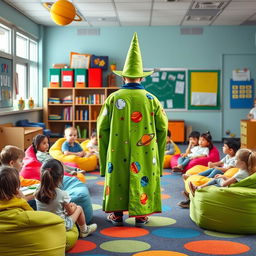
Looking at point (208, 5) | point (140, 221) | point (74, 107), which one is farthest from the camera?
point (74, 107)

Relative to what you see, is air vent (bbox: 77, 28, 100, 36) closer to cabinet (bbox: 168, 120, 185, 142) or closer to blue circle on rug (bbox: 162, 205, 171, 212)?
cabinet (bbox: 168, 120, 185, 142)

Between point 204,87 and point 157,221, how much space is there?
7690 millimetres

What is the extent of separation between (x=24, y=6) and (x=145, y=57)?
11.6ft

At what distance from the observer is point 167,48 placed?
11.7 meters

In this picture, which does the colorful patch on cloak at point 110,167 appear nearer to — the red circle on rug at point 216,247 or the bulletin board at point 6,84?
the red circle on rug at point 216,247

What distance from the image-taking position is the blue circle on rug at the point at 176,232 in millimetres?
3889

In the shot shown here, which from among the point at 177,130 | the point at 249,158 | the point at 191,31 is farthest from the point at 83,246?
the point at 191,31

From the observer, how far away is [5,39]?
9148 millimetres

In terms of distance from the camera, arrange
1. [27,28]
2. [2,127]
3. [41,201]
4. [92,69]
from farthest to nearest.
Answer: [92,69], [27,28], [2,127], [41,201]

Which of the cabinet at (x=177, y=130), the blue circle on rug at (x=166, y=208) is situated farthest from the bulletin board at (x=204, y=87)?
the blue circle on rug at (x=166, y=208)

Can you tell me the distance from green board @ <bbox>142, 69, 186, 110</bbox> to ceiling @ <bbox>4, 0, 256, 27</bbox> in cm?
123

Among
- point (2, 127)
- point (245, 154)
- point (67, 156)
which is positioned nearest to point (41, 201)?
point (245, 154)

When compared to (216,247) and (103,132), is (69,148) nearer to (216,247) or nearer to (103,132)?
(103,132)

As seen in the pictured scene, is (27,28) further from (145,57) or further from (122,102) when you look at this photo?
(122,102)
